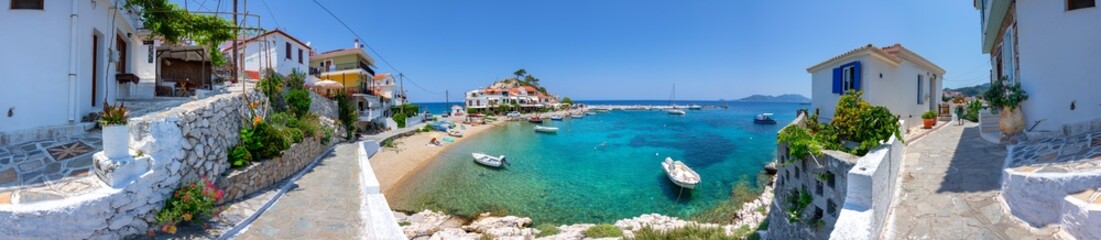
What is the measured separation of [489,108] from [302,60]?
40201 millimetres

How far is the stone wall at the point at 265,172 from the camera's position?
8703 mm

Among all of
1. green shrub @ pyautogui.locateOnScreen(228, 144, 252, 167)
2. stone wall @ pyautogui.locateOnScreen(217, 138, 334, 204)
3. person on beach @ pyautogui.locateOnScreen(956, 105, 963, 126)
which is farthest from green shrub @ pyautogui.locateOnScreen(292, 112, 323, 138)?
person on beach @ pyautogui.locateOnScreen(956, 105, 963, 126)

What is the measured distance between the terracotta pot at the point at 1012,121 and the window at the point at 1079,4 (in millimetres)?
2173

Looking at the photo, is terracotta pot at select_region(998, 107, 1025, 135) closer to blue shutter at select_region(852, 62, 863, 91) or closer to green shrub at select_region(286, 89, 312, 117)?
blue shutter at select_region(852, 62, 863, 91)

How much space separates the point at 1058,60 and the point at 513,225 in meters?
13.3

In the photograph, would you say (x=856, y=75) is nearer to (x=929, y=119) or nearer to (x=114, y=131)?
(x=929, y=119)

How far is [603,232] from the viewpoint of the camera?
12.1m

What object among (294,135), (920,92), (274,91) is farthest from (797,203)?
(274,91)

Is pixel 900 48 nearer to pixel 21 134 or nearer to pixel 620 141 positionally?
pixel 21 134

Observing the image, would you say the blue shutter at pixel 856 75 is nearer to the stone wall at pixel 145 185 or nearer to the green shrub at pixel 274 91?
the stone wall at pixel 145 185

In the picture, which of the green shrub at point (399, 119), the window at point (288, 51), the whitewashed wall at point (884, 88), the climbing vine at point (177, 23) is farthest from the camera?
the green shrub at point (399, 119)

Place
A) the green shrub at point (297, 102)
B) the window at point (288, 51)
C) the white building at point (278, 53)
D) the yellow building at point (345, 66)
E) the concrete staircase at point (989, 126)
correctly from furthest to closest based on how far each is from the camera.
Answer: the yellow building at point (345, 66) < the window at point (288, 51) < the white building at point (278, 53) < the green shrub at point (297, 102) < the concrete staircase at point (989, 126)

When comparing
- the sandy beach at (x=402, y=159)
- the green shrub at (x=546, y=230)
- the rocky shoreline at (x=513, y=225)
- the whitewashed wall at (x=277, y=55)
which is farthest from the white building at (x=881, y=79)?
the whitewashed wall at (x=277, y=55)

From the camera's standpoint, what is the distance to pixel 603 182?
2050 cm
